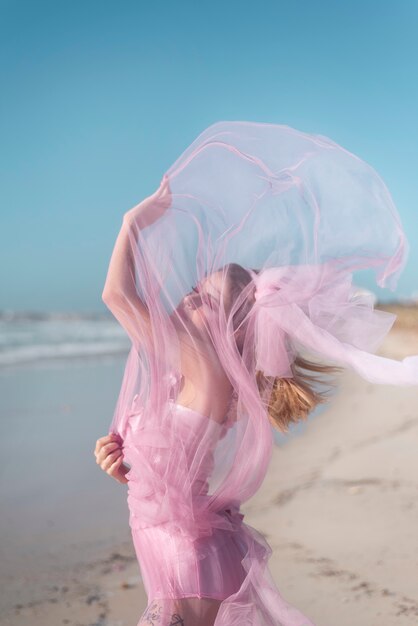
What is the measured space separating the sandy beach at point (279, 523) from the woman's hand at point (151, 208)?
192 centimetres

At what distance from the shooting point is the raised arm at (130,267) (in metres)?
2.33

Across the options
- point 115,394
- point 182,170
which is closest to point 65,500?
point 182,170

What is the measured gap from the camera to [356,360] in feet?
7.38

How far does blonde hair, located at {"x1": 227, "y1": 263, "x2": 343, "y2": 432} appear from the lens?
238 cm

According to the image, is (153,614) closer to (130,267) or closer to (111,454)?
(111,454)

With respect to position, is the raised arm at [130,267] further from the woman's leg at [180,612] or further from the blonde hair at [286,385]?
the woman's leg at [180,612]

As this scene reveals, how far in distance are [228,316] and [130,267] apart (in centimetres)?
35

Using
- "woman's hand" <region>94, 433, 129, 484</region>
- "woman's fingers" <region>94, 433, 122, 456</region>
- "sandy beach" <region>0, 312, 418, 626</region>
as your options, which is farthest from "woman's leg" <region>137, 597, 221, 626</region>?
"sandy beach" <region>0, 312, 418, 626</region>

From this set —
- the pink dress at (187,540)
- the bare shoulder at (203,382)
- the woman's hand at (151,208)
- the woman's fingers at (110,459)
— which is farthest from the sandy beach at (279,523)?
the woman's hand at (151,208)

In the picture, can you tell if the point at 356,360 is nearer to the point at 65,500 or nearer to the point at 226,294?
the point at 226,294

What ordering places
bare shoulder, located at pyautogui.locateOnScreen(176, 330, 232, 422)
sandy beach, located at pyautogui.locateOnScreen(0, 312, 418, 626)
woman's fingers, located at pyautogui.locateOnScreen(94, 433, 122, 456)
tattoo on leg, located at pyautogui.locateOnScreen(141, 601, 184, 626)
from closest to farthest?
1. tattoo on leg, located at pyautogui.locateOnScreen(141, 601, 184, 626)
2. bare shoulder, located at pyautogui.locateOnScreen(176, 330, 232, 422)
3. woman's fingers, located at pyautogui.locateOnScreen(94, 433, 122, 456)
4. sandy beach, located at pyautogui.locateOnScreen(0, 312, 418, 626)

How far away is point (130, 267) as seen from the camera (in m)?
2.35

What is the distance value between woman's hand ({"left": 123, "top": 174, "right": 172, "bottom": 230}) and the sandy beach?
6.28 ft

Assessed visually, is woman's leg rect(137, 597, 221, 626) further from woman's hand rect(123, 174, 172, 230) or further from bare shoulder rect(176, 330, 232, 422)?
woman's hand rect(123, 174, 172, 230)
